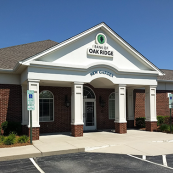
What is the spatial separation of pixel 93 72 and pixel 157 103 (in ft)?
30.5

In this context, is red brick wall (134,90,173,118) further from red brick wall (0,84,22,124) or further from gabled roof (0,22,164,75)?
red brick wall (0,84,22,124)

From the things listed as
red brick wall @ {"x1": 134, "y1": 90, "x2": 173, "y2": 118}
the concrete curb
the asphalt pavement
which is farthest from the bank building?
the asphalt pavement

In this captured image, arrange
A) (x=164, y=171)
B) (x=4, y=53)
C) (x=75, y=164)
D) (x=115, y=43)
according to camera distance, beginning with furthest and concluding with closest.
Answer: (x=4, y=53), (x=115, y=43), (x=75, y=164), (x=164, y=171)

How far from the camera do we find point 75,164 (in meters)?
8.08

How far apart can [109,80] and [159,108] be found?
8421 millimetres

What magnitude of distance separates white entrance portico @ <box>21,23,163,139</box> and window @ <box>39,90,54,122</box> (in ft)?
2.66

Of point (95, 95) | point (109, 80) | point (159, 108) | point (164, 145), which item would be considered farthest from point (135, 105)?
point (164, 145)

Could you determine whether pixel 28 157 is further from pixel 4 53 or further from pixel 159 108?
pixel 159 108

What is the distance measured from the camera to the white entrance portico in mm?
13656

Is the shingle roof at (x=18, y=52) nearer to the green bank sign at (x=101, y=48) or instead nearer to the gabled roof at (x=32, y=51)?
the gabled roof at (x=32, y=51)

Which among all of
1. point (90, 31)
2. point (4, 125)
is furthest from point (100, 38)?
point (4, 125)

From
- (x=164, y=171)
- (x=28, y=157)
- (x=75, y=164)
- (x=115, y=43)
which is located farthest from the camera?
(x=115, y=43)

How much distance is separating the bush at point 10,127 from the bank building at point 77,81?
51 centimetres

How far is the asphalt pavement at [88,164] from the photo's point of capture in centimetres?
734
